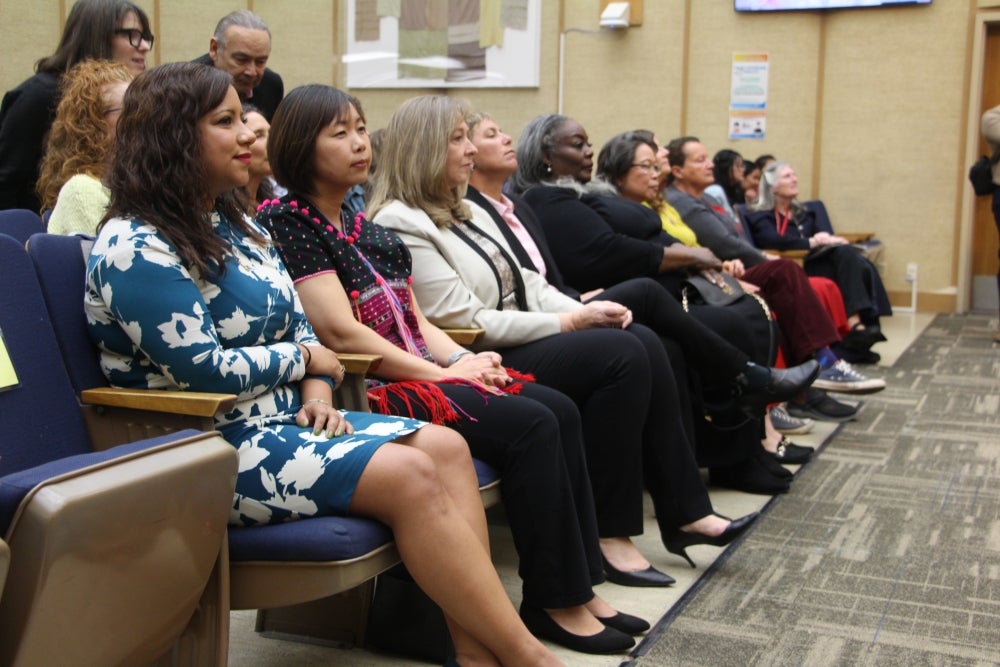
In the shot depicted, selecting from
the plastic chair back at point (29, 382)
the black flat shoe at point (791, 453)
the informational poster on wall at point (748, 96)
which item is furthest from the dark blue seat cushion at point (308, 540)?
the informational poster on wall at point (748, 96)

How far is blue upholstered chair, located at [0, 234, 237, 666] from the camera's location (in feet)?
4.11

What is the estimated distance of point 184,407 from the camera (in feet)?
5.43

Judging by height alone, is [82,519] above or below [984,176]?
below

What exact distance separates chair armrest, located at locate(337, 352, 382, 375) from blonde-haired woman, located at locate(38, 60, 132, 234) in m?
0.73

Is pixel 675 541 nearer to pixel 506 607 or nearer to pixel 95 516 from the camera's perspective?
pixel 506 607

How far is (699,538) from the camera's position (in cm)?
259

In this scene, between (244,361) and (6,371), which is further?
(244,361)

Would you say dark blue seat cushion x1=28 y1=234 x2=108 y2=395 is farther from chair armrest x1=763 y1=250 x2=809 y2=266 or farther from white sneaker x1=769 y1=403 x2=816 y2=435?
chair armrest x1=763 y1=250 x2=809 y2=266

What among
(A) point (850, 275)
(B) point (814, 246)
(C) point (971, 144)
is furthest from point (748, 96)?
(A) point (850, 275)

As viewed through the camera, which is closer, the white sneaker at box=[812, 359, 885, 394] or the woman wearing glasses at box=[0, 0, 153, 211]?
the woman wearing glasses at box=[0, 0, 153, 211]

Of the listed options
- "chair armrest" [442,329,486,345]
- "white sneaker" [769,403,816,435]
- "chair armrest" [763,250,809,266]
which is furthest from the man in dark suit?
"chair armrest" [763,250,809,266]

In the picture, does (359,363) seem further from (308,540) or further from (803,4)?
(803,4)

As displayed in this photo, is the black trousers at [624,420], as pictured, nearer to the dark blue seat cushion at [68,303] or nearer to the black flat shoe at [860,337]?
the dark blue seat cushion at [68,303]

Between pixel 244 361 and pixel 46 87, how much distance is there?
5.28 feet
